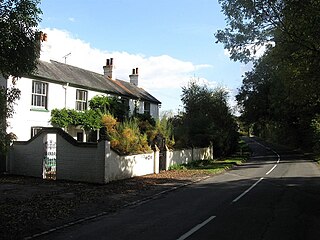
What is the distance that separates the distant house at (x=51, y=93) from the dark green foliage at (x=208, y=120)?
8167 millimetres

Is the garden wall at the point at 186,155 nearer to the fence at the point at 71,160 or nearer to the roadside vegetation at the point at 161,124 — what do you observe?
the roadside vegetation at the point at 161,124

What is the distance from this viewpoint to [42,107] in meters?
24.9

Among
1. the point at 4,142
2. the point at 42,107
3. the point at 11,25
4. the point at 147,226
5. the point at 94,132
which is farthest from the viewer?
the point at 94,132

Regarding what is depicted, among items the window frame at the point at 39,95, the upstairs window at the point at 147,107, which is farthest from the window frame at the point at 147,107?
the window frame at the point at 39,95

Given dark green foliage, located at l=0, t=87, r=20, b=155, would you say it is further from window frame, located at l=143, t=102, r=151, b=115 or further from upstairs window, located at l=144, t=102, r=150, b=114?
upstairs window, located at l=144, t=102, r=150, b=114

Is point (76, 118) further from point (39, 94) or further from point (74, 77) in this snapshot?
point (74, 77)

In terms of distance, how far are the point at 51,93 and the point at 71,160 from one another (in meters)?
7.09

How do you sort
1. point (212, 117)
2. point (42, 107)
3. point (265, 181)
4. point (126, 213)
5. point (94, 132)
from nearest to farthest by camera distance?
point (126, 213), point (265, 181), point (42, 107), point (94, 132), point (212, 117)

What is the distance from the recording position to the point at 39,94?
80.9 ft

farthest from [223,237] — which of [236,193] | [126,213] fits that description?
[236,193]

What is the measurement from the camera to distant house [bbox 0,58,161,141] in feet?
76.2

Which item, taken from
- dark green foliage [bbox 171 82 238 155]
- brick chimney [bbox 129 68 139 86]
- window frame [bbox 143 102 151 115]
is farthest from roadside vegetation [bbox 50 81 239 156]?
brick chimney [bbox 129 68 139 86]

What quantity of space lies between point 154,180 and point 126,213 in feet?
30.1

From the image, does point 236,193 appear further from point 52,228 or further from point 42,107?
point 42,107
